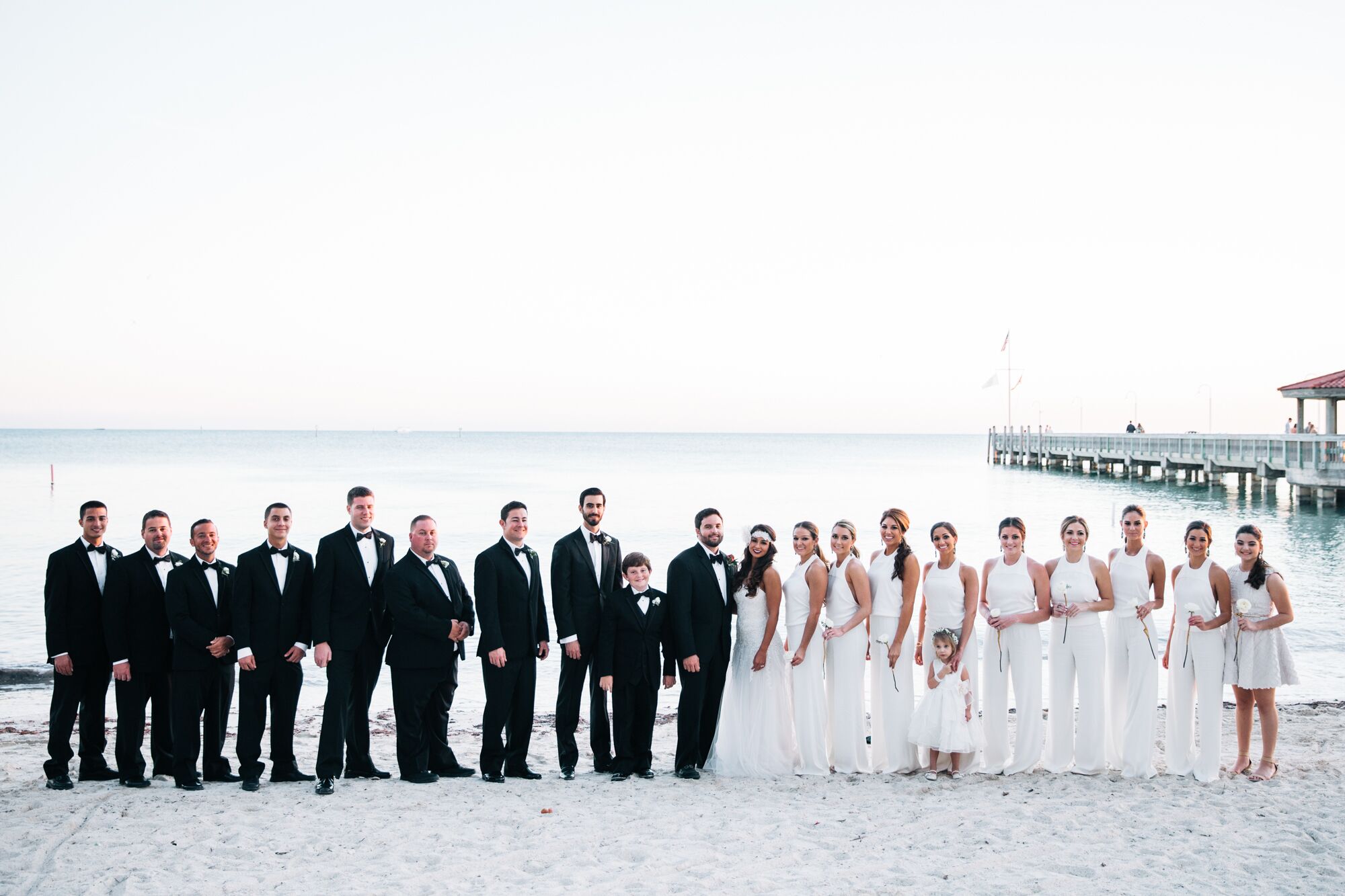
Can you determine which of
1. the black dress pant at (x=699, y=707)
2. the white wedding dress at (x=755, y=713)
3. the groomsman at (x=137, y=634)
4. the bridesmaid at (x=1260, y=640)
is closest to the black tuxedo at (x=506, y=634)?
the black dress pant at (x=699, y=707)

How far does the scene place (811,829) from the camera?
18.9 feet

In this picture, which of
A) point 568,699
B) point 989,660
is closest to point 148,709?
point 568,699

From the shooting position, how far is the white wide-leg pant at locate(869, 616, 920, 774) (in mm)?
6891

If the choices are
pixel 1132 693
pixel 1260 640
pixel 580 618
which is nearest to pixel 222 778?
pixel 580 618

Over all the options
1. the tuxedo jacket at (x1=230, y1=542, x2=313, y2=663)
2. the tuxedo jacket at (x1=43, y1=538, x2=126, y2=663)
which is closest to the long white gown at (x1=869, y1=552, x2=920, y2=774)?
the tuxedo jacket at (x1=230, y1=542, x2=313, y2=663)

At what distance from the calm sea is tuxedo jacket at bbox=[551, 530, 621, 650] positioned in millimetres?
1148

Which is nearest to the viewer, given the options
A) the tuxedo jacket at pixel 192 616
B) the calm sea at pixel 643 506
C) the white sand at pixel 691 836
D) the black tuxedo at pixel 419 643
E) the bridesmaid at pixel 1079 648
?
the white sand at pixel 691 836

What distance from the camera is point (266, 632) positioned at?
250 inches

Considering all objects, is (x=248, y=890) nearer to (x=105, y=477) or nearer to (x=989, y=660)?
(x=989, y=660)

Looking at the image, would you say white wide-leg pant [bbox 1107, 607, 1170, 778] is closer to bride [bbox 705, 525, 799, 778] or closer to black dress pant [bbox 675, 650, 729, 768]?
bride [bbox 705, 525, 799, 778]

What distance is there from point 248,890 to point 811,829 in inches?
119

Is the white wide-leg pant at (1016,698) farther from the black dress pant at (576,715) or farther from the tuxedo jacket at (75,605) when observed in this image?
the tuxedo jacket at (75,605)

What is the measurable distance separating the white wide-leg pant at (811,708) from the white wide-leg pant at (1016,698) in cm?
112

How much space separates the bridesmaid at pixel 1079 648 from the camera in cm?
673
